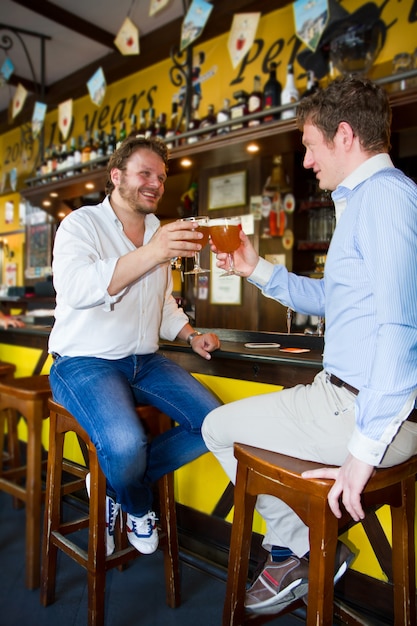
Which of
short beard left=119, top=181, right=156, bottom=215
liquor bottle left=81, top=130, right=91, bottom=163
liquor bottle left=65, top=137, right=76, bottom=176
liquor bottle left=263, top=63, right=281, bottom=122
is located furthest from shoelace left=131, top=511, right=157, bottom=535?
liquor bottle left=81, top=130, right=91, bottom=163

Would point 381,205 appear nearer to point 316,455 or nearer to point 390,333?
point 390,333

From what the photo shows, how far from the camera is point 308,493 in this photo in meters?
1.02

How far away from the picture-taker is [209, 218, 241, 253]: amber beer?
1.43 m

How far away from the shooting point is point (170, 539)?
165 cm

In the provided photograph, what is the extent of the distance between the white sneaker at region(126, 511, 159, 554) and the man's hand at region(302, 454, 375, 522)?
667 millimetres

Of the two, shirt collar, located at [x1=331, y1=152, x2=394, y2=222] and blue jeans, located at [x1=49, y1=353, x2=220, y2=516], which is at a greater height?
shirt collar, located at [x1=331, y1=152, x2=394, y2=222]

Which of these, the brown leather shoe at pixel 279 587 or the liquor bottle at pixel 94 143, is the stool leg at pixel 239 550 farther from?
the liquor bottle at pixel 94 143

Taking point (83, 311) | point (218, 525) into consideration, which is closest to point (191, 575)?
point (218, 525)

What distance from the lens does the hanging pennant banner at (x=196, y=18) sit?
279 centimetres

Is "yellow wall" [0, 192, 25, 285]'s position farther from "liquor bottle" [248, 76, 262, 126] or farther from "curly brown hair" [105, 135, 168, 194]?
"curly brown hair" [105, 135, 168, 194]

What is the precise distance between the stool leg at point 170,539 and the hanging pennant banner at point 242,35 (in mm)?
2290

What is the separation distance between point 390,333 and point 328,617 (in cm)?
60

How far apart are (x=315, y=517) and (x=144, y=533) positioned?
636 millimetres

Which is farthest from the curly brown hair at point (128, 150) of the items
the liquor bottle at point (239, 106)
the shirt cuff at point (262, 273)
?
the liquor bottle at point (239, 106)
